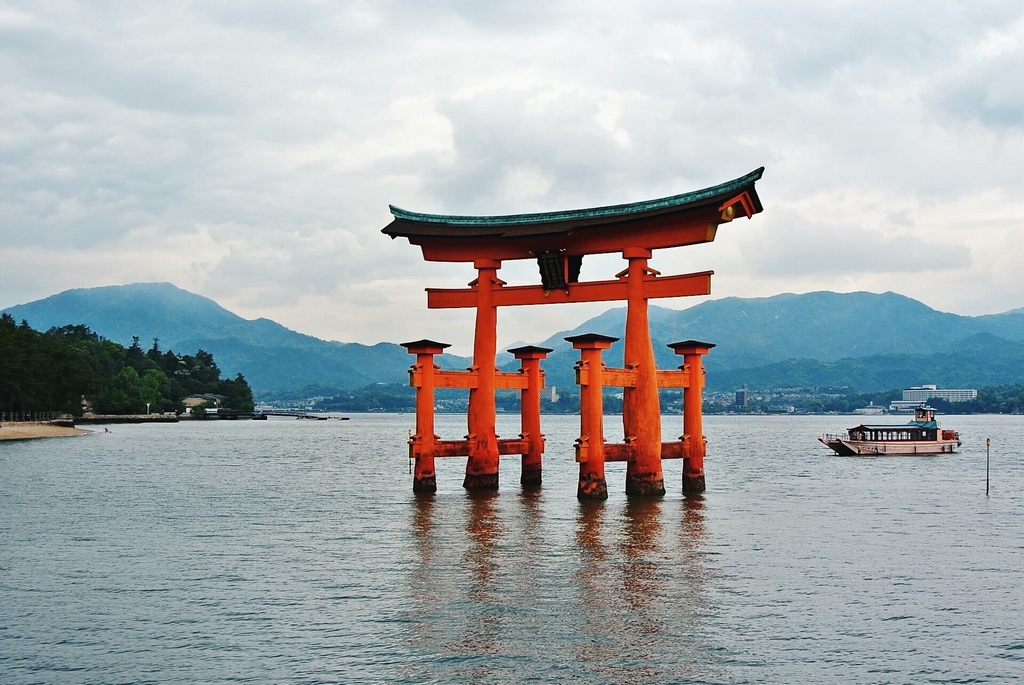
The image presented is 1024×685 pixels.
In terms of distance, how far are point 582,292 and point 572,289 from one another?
40 cm

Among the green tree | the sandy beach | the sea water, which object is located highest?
the green tree

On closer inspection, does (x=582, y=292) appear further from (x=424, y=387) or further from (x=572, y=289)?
(x=424, y=387)

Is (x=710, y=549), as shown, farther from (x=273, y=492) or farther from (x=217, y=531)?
(x=273, y=492)

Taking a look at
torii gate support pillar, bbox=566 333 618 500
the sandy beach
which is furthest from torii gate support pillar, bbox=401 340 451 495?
the sandy beach

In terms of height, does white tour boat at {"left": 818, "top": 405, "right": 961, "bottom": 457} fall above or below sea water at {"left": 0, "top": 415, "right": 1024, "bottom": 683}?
above

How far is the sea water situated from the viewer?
52.1 ft

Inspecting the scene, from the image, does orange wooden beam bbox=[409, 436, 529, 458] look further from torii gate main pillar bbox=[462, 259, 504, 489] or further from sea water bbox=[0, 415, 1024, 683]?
sea water bbox=[0, 415, 1024, 683]

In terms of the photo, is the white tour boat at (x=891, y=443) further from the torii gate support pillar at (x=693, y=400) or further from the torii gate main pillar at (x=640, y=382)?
the torii gate main pillar at (x=640, y=382)

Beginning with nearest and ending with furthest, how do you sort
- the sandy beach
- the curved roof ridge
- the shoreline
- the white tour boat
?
the curved roof ridge < the white tour boat < the sandy beach < the shoreline

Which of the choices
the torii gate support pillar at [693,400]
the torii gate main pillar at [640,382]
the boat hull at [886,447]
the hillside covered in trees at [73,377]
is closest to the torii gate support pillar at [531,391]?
the torii gate main pillar at [640,382]

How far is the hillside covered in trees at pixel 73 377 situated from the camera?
10222 centimetres

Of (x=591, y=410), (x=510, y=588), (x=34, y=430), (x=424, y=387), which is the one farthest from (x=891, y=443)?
(x=34, y=430)

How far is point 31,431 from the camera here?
10462 centimetres

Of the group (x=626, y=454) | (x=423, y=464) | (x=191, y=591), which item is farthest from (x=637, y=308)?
(x=191, y=591)
